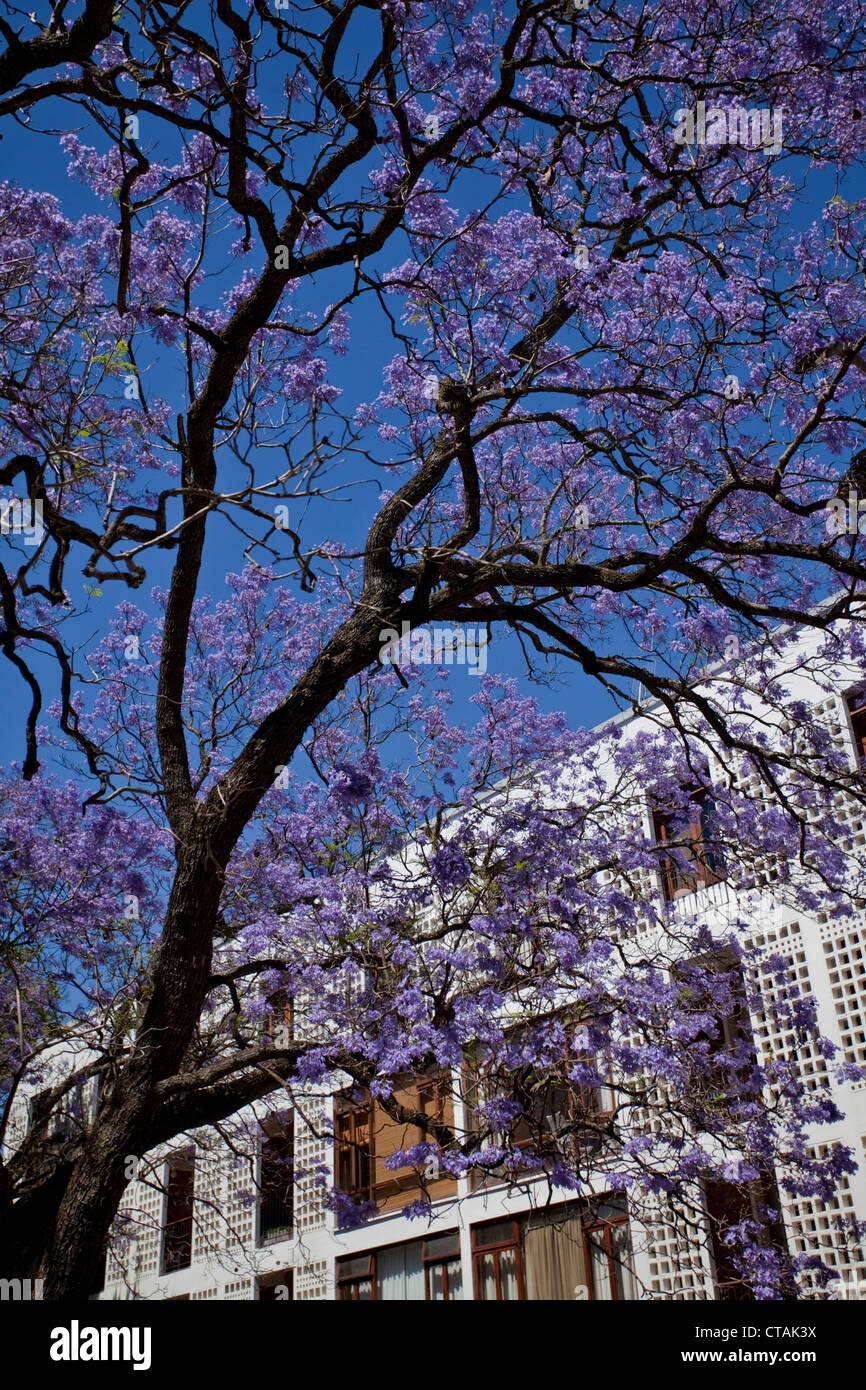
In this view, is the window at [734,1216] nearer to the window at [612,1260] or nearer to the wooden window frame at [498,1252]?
the window at [612,1260]

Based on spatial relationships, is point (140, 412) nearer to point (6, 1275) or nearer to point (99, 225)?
point (99, 225)

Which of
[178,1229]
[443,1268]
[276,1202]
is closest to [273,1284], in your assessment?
[276,1202]

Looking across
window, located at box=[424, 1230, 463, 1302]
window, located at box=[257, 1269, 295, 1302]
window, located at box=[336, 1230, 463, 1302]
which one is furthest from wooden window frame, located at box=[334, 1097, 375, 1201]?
window, located at box=[257, 1269, 295, 1302]

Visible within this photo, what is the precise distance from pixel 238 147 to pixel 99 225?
1917 millimetres

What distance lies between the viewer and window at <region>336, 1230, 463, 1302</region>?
14.7 metres

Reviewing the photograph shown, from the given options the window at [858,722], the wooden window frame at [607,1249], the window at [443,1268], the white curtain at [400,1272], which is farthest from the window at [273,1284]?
the window at [858,722]

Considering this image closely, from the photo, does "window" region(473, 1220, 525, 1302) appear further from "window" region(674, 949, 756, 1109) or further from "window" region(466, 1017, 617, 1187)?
"window" region(466, 1017, 617, 1187)

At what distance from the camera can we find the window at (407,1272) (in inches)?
580

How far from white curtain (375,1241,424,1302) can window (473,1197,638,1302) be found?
1.27 meters

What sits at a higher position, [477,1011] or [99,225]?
[99,225]

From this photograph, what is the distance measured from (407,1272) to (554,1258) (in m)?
2.82

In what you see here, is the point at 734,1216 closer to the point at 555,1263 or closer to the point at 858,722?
the point at 555,1263

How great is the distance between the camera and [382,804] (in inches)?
370
